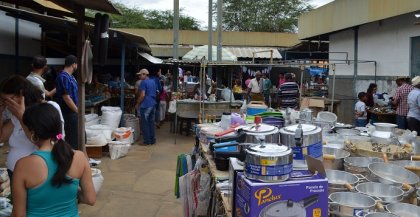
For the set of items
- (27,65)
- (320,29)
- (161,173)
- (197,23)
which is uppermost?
(197,23)

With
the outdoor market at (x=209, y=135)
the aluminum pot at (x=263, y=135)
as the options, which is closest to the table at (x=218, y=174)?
the outdoor market at (x=209, y=135)

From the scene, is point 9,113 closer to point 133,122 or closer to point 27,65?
point 133,122

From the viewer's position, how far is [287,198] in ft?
6.37

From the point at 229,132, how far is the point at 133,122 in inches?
239

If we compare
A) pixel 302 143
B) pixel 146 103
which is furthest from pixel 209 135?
pixel 146 103

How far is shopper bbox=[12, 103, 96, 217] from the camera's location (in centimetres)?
217

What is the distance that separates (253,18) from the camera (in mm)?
34000

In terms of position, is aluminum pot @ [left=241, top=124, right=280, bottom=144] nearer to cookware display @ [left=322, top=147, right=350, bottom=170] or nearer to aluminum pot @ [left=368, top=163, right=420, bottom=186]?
cookware display @ [left=322, top=147, right=350, bottom=170]

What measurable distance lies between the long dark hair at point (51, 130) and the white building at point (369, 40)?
7.38 metres

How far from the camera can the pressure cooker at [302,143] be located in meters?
2.58

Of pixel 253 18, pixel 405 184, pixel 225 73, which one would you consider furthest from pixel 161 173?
pixel 253 18

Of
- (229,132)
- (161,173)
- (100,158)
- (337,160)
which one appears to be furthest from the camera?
(100,158)

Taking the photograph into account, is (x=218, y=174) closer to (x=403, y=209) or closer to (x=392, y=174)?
(x=392, y=174)

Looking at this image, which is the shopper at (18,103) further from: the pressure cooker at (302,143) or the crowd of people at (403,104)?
the crowd of people at (403,104)
